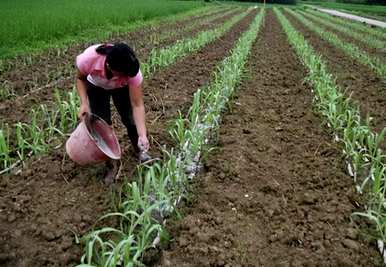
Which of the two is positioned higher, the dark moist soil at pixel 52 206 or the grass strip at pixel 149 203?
the grass strip at pixel 149 203

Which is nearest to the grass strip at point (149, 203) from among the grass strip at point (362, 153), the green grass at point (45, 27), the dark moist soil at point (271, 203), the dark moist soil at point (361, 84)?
the dark moist soil at point (271, 203)

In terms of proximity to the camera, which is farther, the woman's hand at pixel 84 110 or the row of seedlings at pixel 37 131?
the row of seedlings at pixel 37 131

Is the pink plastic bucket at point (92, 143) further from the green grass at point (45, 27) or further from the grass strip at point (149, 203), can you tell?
the green grass at point (45, 27)

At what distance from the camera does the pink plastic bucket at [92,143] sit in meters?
2.86

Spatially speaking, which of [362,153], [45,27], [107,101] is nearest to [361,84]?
[362,153]

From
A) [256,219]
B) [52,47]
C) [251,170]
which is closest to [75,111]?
[251,170]

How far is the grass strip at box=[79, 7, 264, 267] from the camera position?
6.88 feet

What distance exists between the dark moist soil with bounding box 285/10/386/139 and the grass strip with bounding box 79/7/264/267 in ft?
5.36

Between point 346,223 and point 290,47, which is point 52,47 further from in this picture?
point 346,223

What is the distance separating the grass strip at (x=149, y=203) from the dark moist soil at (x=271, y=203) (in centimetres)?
12

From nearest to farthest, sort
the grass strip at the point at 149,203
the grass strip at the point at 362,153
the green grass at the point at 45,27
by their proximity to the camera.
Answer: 1. the grass strip at the point at 149,203
2. the grass strip at the point at 362,153
3. the green grass at the point at 45,27

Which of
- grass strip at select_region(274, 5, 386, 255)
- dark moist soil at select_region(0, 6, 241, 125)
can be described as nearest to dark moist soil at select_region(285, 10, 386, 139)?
grass strip at select_region(274, 5, 386, 255)

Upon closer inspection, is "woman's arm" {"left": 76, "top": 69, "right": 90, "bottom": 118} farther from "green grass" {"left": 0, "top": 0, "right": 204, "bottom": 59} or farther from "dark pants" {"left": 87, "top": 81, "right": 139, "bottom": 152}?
"green grass" {"left": 0, "top": 0, "right": 204, "bottom": 59}

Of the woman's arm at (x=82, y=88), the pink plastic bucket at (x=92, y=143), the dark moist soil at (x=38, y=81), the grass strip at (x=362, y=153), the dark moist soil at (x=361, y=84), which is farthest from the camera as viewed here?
the dark moist soil at (x=361, y=84)
